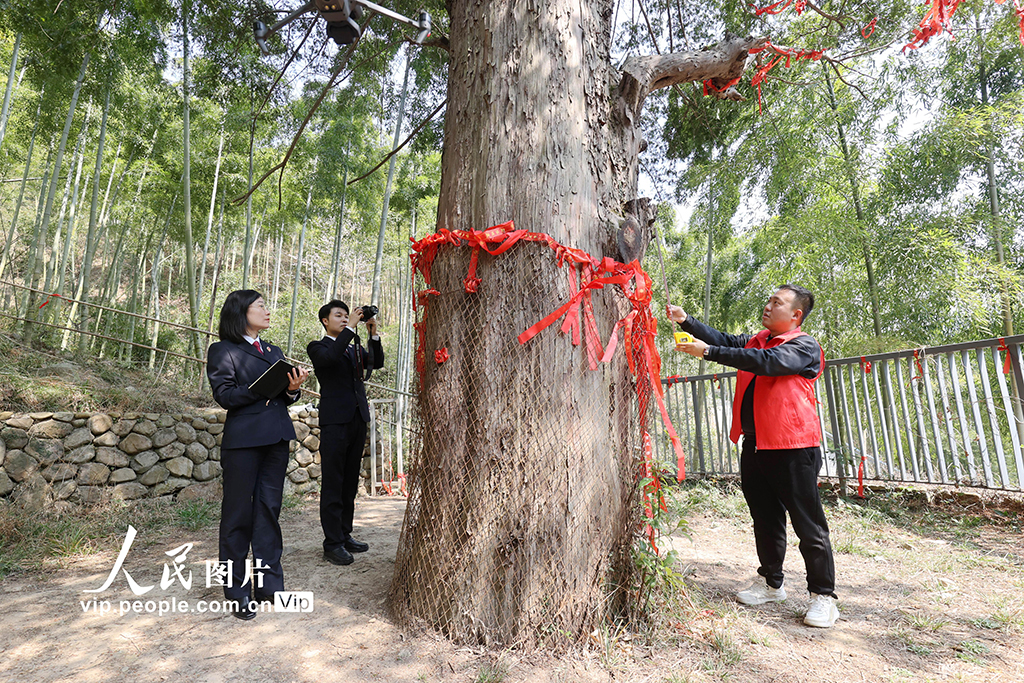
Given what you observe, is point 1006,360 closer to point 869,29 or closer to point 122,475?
point 869,29

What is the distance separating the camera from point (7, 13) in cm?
459

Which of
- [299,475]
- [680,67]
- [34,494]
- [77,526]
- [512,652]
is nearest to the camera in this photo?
[512,652]

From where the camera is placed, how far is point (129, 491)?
13.9ft

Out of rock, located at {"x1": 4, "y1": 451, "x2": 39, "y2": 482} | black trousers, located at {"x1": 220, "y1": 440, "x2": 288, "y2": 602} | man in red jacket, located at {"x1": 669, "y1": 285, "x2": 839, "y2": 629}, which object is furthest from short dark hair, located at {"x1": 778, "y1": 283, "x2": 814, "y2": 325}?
rock, located at {"x1": 4, "y1": 451, "x2": 39, "y2": 482}

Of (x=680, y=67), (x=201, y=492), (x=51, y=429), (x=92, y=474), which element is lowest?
(x=201, y=492)

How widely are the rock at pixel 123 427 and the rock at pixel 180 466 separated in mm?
411

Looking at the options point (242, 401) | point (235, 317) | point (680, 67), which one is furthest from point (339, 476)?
point (680, 67)

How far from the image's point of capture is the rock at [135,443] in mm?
4352

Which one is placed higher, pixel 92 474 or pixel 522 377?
pixel 522 377

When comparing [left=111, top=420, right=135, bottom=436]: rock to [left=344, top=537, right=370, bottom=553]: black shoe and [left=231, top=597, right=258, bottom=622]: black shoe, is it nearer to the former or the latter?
[left=344, top=537, right=370, bottom=553]: black shoe

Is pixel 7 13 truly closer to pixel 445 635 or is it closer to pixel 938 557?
pixel 445 635

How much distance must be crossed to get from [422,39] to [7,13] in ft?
15.2

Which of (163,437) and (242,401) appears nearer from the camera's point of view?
(242,401)

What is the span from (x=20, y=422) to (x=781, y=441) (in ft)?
16.6
